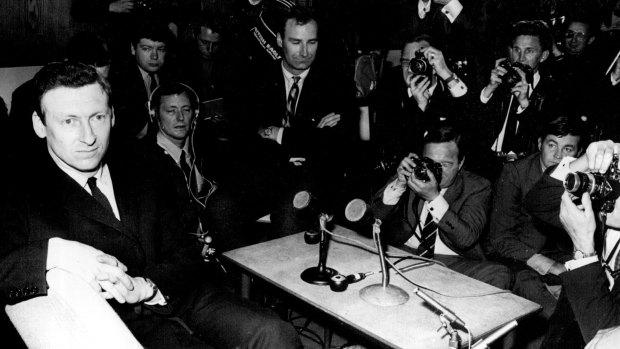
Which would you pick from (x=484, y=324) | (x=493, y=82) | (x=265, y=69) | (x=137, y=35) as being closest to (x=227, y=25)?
(x=137, y=35)

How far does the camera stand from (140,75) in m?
4.30

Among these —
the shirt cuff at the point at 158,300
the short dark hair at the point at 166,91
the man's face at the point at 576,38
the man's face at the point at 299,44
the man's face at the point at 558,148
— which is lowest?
the shirt cuff at the point at 158,300

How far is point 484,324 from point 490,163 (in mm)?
2175

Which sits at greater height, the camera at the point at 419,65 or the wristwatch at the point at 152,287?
the camera at the point at 419,65

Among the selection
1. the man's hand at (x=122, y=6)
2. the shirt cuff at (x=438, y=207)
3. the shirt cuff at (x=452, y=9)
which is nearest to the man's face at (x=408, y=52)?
the shirt cuff at (x=452, y=9)

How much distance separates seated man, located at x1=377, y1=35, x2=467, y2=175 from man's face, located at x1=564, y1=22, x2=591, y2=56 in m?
1.24

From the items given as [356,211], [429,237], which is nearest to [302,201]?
[356,211]

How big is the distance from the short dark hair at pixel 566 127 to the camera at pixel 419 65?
1.03 m

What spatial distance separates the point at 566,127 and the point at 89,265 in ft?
9.14

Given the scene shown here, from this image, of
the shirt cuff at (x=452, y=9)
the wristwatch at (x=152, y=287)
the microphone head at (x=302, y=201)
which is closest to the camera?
the wristwatch at (x=152, y=287)

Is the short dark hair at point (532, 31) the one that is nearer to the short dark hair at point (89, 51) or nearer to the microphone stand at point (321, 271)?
the microphone stand at point (321, 271)

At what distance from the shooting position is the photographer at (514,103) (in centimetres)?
382

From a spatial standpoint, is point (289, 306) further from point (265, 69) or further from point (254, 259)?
point (265, 69)

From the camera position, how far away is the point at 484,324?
6.14ft
